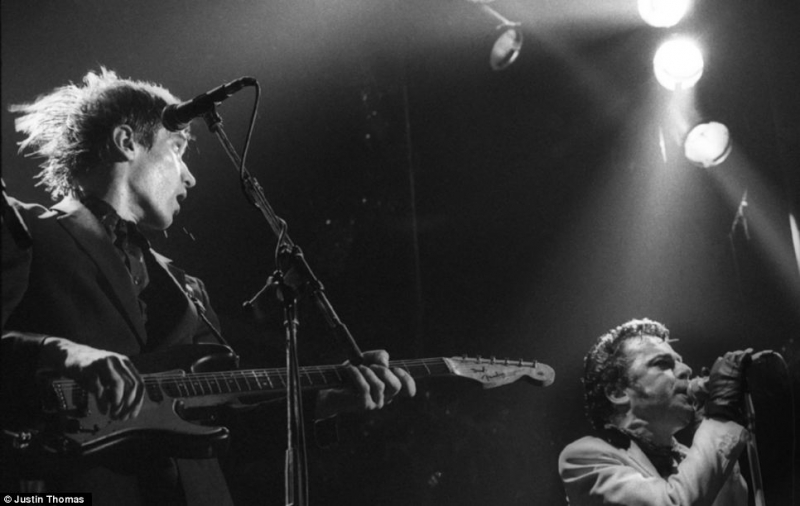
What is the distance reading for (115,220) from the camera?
2.29 m

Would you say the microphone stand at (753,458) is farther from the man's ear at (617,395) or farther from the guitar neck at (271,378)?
the guitar neck at (271,378)

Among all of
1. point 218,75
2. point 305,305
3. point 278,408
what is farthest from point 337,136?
point 278,408

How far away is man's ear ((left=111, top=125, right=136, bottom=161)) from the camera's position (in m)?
2.39

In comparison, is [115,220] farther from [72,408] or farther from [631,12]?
[631,12]

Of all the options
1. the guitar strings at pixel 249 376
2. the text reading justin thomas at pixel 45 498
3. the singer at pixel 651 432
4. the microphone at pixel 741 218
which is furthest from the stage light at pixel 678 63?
the text reading justin thomas at pixel 45 498

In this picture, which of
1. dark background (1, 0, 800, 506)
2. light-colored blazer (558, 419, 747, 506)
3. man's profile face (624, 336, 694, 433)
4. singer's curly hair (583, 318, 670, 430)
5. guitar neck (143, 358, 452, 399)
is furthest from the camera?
singer's curly hair (583, 318, 670, 430)

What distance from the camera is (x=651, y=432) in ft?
9.39

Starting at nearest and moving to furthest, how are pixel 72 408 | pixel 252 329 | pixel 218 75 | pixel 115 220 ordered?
pixel 72 408
pixel 115 220
pixel 252 329
pixel 218 75

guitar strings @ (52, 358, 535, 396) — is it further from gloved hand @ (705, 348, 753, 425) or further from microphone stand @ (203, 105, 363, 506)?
gloved hand @ (705, 348, 753, 425)

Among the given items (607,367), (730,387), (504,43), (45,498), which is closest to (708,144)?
(504,43)

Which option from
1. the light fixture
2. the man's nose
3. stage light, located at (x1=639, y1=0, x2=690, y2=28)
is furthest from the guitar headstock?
stage light, located at (x1=639, y1=0, x2=690, y2=28)

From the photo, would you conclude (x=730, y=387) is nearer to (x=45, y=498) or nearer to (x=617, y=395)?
(x=617, y=395)

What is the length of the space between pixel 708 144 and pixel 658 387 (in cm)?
132

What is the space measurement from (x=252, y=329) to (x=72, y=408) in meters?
0.74
